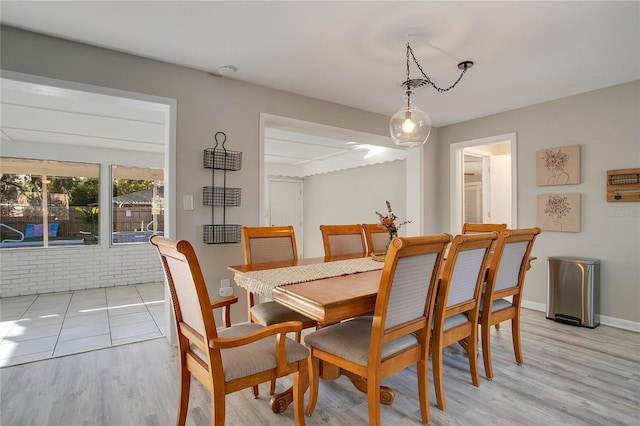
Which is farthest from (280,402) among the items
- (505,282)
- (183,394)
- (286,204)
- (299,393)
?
(286,204)

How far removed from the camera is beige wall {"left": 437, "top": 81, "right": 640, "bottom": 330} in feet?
10.7

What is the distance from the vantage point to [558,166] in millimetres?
3750

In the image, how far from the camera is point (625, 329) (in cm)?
326

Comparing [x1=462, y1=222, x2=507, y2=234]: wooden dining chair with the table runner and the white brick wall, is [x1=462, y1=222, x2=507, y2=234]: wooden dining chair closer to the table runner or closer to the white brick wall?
the table runner

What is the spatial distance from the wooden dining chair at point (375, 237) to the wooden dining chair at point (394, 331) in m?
1.28

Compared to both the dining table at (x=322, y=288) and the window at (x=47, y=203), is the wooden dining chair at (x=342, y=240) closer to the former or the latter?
the dining table at (x=322, y=288)

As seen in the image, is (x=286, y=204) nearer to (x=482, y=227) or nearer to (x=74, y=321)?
(x=74, y=321)

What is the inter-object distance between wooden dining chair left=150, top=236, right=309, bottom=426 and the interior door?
19.8 ft

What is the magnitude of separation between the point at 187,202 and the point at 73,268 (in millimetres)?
3517

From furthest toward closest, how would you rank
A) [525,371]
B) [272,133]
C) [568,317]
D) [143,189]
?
[143,189], [272,133], [568,317], [525,371]

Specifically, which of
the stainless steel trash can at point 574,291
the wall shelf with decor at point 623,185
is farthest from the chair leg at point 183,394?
the wall shelf with decor at point 623,185

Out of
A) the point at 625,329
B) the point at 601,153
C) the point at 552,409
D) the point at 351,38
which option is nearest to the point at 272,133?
the point at 351,38

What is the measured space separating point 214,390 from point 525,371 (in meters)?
2.21

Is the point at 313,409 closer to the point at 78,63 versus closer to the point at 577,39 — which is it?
the point at 78,63
